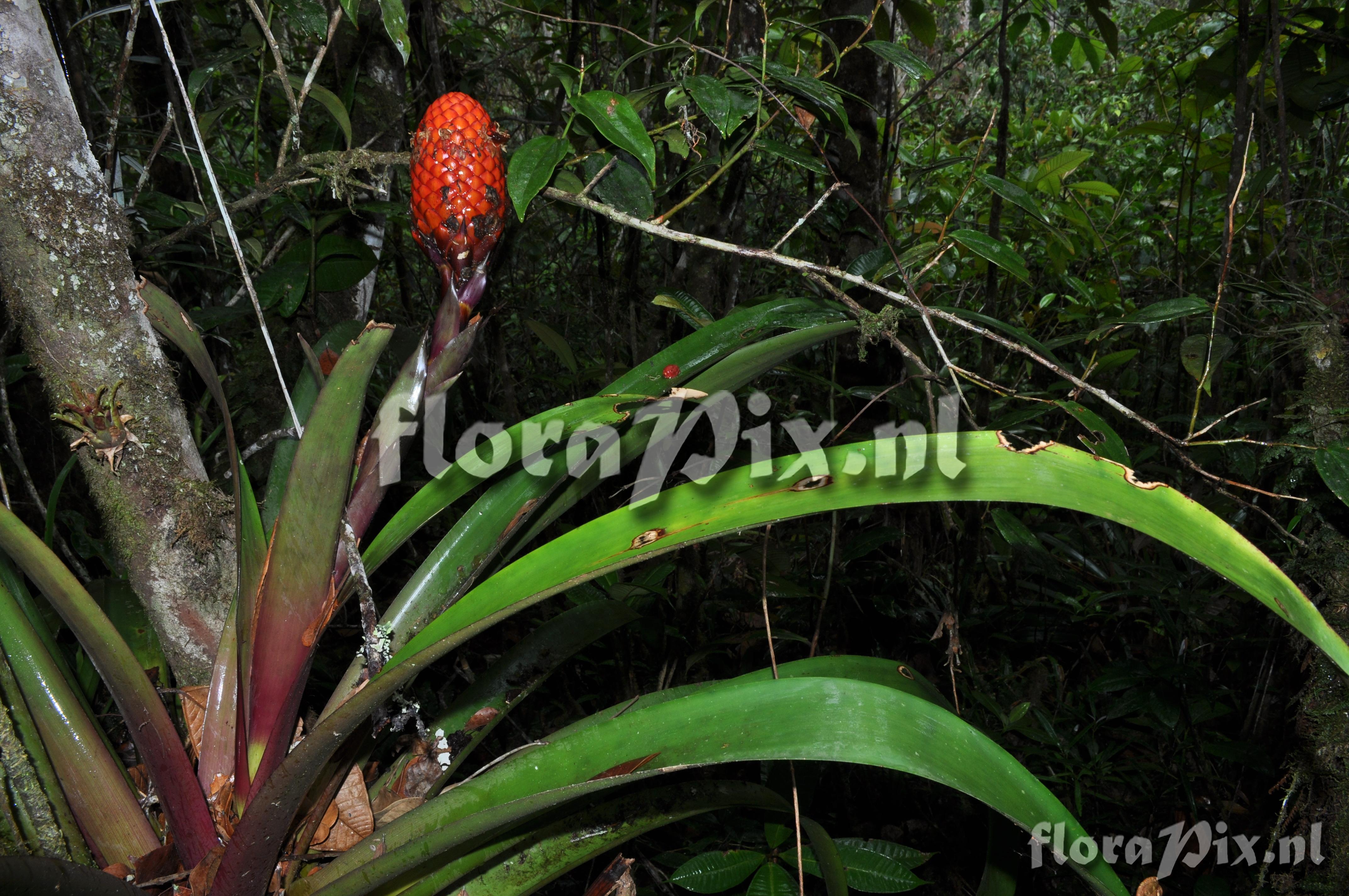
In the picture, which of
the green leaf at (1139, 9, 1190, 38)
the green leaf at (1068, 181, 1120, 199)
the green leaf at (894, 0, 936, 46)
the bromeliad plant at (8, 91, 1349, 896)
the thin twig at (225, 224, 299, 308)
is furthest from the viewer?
the green leaf at (1068, 181, 1120, 199)

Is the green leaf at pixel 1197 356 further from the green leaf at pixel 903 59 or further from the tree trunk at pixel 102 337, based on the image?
the tree trunk at pixel 102 337

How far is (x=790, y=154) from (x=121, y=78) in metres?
0.76

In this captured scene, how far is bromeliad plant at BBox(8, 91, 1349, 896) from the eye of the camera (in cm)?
45

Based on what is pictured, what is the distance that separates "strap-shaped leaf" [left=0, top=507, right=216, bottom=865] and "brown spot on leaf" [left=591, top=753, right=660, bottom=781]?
1.07 ft

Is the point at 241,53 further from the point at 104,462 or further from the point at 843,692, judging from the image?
the point at 843,692

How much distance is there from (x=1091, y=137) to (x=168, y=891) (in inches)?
161

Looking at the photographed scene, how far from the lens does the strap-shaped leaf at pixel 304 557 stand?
58 centimetres

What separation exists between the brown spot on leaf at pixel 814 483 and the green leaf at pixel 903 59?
2.35 feet

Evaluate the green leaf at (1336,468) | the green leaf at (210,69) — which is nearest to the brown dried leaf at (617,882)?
the green leaf at (1336,468)

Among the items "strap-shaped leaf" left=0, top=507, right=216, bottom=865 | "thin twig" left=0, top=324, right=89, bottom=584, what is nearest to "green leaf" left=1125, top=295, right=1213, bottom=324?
"strap-shaped leaf" left=0, top=507, right=216, bottom=865

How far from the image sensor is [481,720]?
0.78 metres

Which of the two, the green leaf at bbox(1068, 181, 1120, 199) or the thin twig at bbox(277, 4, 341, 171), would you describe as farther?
the green leaf at bbox(1068, 181, 1120, 199)

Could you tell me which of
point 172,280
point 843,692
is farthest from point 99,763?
point 172,280

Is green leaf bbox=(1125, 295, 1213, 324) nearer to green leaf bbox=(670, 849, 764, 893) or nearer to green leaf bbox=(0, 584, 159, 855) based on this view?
green leaf bbox=(670, 849, 764, 893)
